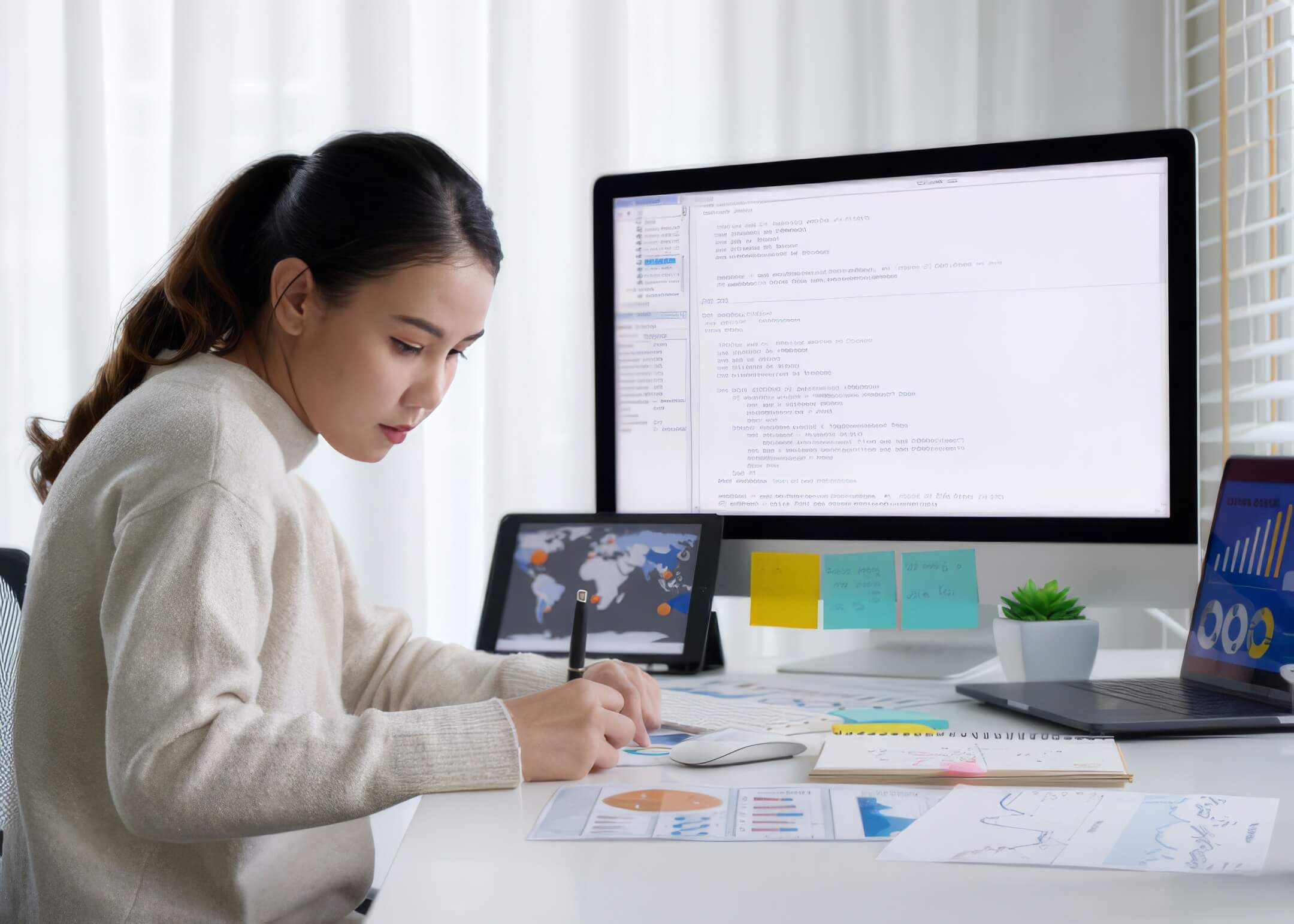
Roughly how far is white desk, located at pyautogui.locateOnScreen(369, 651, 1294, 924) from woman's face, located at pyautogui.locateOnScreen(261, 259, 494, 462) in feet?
1.23

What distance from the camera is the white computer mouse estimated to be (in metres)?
0.67

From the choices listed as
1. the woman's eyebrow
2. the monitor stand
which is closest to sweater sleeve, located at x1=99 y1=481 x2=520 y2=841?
the woman's eyebrow

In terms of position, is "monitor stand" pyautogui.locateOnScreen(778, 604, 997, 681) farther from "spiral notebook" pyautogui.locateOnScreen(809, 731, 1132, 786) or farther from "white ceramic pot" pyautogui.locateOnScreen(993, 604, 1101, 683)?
"spiral notebook" pyautogui.locateOnScreen(809, 731, 1132, 786)

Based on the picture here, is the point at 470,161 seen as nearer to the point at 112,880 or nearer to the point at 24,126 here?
the point at 24,126

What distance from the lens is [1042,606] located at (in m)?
0.96

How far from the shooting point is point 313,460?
171cm

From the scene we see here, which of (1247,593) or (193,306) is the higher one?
(193,306)

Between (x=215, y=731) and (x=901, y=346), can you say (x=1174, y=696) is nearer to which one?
(x=901, y=346)

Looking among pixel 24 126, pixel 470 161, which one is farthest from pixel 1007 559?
pixel 24 126

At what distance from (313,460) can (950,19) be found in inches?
47.2

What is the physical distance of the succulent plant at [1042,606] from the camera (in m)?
0.96

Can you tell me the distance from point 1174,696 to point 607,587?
530 mm

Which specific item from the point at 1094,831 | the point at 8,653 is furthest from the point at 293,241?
the point at 1094,831

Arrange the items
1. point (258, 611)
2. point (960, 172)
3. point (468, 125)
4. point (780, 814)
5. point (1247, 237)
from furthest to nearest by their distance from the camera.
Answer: point (468, 125), point (1247, 237), point (960, 172), point (258, 611), point (780, 814)
